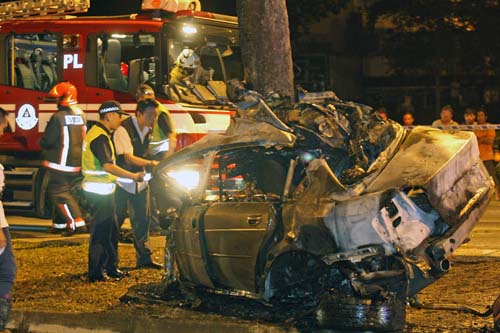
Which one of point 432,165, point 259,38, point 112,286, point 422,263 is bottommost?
point 112,286

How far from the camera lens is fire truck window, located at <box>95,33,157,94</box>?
1334cm

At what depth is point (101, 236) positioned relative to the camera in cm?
969

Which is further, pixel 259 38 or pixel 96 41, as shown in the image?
pixel 96 41

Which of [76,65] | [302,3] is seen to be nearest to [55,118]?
[76,65]

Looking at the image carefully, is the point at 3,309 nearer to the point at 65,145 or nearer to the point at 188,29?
the point at 65,145

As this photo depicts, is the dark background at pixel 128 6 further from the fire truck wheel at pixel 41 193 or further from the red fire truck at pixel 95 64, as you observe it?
the fire truck wheel at pixel 41 193

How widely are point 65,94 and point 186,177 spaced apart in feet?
13.1

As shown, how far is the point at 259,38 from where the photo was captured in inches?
452

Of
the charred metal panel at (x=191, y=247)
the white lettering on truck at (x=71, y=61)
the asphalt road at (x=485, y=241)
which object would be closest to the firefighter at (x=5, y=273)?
the charred metal panel at (x=191, y=247)

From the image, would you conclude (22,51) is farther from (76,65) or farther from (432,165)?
(432,165)

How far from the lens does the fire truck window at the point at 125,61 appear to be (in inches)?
525

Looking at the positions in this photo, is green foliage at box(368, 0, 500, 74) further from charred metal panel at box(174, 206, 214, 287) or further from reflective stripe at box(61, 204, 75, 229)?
charred metal panel at box(174, 206, 214, 287)

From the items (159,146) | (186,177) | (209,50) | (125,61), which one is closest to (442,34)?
(209,50)

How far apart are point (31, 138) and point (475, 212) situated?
8822 mm
